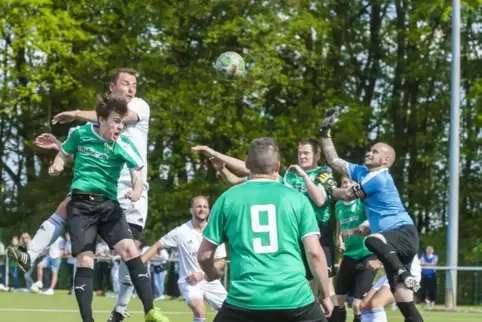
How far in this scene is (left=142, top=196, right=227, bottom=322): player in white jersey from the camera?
13.2 meters

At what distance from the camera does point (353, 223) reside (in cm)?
1496

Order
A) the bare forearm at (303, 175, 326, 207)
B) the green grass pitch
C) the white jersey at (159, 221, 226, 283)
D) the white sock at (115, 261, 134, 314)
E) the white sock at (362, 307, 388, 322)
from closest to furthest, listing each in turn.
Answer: the white sock at (115, 261, 134, 314) < the bare forearm at (303, 175, 326, 207) < the white sock at (362, 307, 388, 322) < the white jersey at (159, 221, 226, 283) < the green grass pitch

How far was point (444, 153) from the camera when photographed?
39.4 m

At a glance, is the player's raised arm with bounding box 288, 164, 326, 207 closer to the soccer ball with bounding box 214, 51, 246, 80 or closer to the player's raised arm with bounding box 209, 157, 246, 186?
the player's raised arm with bounding box 209, 157, 246, 186

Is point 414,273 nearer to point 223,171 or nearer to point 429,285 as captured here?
point 223,171

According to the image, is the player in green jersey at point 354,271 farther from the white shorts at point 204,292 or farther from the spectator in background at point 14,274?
the spectator in background at point 14,274

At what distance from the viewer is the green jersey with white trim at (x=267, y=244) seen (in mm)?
7395

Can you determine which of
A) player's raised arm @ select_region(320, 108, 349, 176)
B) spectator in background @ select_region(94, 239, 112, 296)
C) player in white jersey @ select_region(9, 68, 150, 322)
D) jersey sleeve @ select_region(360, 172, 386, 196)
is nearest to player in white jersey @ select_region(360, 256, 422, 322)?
jersey sleeve @ select_region(360, 172, 386, 196)

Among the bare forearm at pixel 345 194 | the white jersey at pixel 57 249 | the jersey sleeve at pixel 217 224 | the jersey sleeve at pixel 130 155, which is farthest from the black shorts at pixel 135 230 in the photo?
the white jersey at pixel 57 249

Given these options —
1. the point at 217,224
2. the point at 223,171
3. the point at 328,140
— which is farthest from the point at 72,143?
the point at 217,224

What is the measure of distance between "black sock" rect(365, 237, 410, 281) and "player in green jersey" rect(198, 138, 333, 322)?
4.91m

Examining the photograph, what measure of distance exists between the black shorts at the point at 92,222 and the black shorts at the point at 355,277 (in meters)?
4.17

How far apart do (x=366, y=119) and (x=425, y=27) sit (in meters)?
3.52

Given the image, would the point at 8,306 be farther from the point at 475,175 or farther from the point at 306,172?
the point at 475,175
